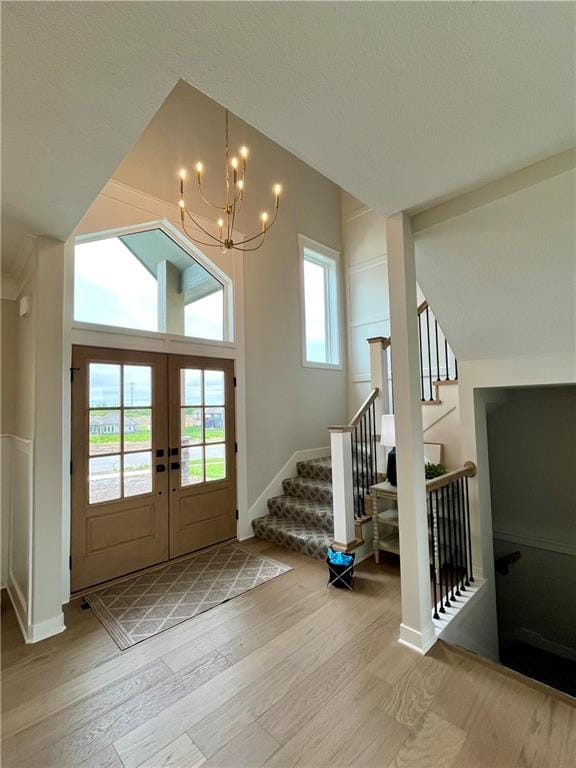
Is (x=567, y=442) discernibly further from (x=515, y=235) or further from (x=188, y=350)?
(x=188, y=350)

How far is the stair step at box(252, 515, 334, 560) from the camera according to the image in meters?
3.48

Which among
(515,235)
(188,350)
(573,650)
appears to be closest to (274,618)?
(188,350)

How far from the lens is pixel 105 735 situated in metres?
1.65

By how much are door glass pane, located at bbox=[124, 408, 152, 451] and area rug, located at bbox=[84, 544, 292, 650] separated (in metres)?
1.17

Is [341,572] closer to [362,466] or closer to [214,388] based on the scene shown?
[362,466]

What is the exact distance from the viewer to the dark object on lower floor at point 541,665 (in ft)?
11.2

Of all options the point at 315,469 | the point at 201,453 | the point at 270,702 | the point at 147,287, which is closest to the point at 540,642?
the point at 315,469

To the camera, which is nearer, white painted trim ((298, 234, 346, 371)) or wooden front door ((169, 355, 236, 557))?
wooden front door ((169, 355, 236, 557))

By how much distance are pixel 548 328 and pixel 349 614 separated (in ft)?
7.85

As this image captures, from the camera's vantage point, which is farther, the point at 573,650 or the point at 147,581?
the point at 573,650

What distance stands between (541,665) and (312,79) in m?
5.23

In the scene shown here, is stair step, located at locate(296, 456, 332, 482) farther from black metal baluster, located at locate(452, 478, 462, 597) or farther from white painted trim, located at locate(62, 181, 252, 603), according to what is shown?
black metal baluster, located at locate(452, 478, 462, 597)

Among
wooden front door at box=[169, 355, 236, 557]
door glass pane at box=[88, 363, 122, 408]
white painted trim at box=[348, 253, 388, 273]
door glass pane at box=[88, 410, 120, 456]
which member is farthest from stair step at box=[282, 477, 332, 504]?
white painted trim at box=[348, 253, 388, 273]

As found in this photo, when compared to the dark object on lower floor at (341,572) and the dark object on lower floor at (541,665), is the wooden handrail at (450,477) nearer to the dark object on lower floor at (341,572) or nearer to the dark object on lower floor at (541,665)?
the dark object on lower floor at (341,572)
